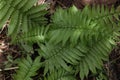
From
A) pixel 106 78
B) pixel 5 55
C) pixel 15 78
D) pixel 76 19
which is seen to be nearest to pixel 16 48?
pixel 5 55

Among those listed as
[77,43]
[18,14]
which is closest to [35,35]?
[18,14]

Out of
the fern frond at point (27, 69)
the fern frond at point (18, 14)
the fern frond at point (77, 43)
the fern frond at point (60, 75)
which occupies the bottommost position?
the fern frond at point (60, 75)

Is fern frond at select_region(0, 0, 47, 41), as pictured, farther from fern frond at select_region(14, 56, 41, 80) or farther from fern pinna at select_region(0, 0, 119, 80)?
fern frond at select_region(14, 56, 41, 80)

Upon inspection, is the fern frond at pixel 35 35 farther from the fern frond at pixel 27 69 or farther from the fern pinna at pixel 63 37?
the fern frond at pixel 27 69

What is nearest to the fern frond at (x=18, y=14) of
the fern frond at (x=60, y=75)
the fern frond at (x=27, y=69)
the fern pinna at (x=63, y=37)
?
the fern pinna at (x=63, y=37)

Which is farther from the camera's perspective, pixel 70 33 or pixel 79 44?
pixel 79 44

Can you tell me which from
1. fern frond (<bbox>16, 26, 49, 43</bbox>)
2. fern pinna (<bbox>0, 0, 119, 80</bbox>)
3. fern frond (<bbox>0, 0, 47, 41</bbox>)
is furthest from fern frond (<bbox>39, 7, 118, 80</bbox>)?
fern frond (<bbox>0, 0, 47, 41</bbox>)

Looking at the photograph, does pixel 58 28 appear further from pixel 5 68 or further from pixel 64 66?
pixel 5 68

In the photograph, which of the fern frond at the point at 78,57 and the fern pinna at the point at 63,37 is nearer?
the fern pinna at the point at 63,37
